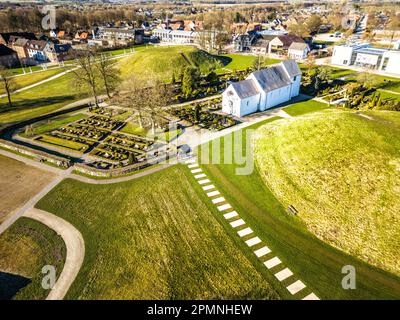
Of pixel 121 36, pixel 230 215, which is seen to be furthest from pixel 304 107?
pixel 121 36

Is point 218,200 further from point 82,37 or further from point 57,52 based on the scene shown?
point 82,37

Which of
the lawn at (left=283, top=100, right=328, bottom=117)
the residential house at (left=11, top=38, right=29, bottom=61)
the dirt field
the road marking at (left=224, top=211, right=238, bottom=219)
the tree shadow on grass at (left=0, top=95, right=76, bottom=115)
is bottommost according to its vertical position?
the road marking at (left=224, top=211, right=238, bottom=219)

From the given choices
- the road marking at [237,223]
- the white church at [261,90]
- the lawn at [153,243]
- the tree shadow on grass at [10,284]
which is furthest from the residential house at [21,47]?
the road marking at [237,223]

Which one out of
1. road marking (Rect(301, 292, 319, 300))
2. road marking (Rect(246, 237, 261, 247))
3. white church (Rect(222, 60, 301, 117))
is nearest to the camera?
road marking (Rect(301, 292, 319, 300))

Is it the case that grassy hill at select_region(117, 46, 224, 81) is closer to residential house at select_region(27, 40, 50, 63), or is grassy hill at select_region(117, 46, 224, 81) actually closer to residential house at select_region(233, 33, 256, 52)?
residential house at select_region(233, 33, 256, 52)

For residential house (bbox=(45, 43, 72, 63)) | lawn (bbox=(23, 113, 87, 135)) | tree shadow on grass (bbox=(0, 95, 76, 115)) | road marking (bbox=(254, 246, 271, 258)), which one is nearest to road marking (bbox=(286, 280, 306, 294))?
road marking (bbox=(254, 246, 271, 258))

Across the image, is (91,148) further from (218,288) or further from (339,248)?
(339,248)
